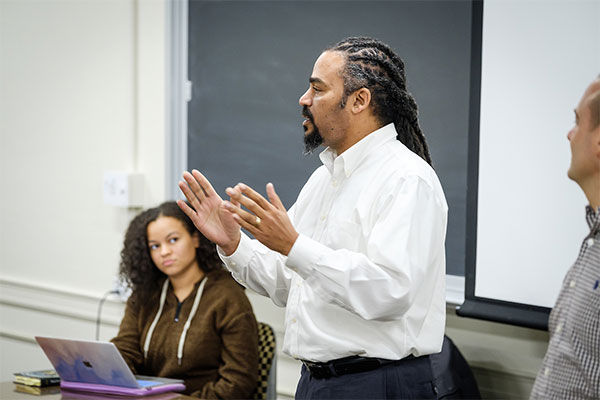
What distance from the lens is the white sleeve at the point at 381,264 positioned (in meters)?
1.62

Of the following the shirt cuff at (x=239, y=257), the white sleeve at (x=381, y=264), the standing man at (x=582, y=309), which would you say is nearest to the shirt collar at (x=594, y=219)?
the standing man at (x=582, y=309)

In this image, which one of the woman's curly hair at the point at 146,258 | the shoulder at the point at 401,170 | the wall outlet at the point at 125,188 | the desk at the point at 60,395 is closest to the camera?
the shoulder at the point at 401,170

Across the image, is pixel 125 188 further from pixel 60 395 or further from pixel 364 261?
pixel 364 261

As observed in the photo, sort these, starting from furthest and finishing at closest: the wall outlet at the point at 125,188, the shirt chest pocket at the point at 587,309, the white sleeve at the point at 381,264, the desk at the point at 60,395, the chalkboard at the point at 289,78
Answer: the wall outlet at the point at 125,188
the chalkboard at the point at 289,78
the desk at the point at 60,395
the white sleeve at the point at 381,264
the shirt chest pocket at the point at 587,309

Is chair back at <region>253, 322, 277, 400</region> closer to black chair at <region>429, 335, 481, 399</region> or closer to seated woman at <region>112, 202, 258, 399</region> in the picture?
seated woman at <region>112, 202, 258, 399</region>

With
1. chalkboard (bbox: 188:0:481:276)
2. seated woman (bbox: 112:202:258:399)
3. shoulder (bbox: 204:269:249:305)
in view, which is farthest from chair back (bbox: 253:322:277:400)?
chalkboard (bbox: 188:0:481:276)

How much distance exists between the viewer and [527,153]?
2.41m

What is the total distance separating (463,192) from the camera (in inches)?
108

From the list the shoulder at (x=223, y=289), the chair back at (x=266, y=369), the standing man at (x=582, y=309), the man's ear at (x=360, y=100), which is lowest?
the chair back at (x=266, y=369)

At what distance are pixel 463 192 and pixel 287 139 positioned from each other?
2.59 feet

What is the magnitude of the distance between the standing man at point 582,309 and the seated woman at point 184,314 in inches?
52.7

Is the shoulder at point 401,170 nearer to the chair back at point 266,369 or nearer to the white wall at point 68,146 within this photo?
the chair back at point 266,369

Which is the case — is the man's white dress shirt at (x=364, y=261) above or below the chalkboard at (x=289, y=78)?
below

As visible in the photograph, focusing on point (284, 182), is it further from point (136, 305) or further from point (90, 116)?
point (90, 116)
